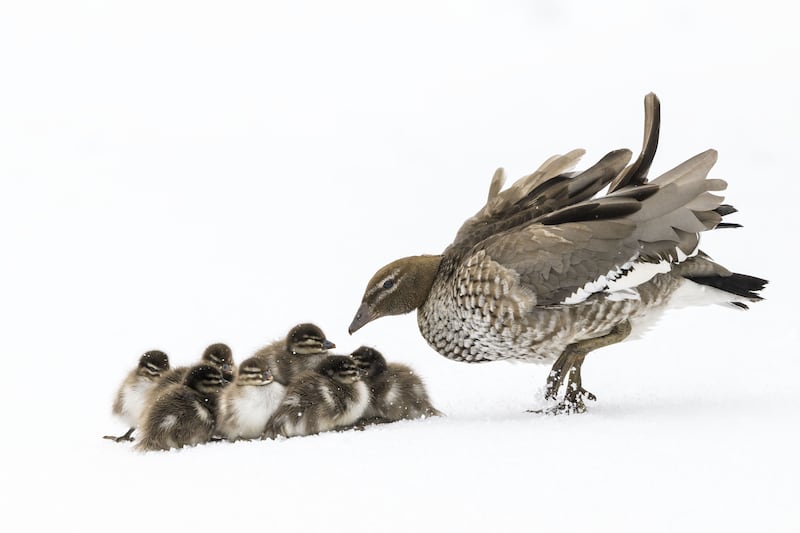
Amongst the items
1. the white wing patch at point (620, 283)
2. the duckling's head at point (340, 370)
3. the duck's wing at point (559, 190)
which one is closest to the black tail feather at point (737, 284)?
the white wing patch at point (620, 283)

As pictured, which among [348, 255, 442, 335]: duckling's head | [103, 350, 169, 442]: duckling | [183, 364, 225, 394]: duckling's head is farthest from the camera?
[348, 255, 442, 335]: duckling's head

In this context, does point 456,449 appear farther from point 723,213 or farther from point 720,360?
point 720,360

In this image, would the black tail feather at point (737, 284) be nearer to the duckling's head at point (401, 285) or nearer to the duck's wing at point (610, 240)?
the duck's wing at point (610, 240)


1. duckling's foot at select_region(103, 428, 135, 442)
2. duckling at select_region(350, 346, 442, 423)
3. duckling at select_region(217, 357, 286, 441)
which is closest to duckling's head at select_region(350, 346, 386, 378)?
duckling at select_region(350, 346, 442, 423)

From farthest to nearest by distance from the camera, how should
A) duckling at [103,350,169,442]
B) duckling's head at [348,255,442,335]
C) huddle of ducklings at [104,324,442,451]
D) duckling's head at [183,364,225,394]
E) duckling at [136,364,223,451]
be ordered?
1. duckling's head at [348,255,442,335]
2. duckling at [103,350,169,442]
3. duckling's head at [183,364,225,394]
4. huddle of ducklings at [104,324,442,451]
5. duckling at [136,364,223,451]

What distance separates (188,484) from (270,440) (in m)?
0.94

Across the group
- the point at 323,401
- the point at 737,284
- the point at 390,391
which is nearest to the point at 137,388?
the point at 323,401

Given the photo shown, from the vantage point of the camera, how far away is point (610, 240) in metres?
6.01

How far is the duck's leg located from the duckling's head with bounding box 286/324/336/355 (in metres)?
1.33

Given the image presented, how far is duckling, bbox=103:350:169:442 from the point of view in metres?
6.45

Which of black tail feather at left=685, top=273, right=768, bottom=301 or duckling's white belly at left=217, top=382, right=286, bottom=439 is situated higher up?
black tail feather at left=685, top=273, right=768, bottom=301

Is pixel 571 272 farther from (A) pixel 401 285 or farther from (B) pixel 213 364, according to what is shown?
(B) pixel 213 364

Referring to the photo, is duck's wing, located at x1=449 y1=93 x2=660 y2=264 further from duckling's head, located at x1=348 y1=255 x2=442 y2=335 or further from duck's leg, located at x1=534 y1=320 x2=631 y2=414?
duck's leg, located at x1=534 y1=320 x2=631 y2=414

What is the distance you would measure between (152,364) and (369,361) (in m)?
1.31
